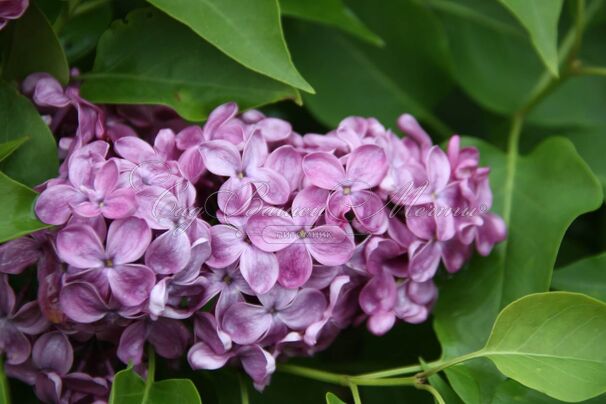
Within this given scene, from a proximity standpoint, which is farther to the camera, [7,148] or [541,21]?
[541,21]

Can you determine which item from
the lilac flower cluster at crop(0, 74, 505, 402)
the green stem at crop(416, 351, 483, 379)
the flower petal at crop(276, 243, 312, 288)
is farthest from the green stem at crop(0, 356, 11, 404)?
the green stem at crop(416, 351, 483, 379)

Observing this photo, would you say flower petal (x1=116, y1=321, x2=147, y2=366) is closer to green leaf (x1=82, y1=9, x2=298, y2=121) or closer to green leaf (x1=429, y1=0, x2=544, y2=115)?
green leaf (x1=82, y1=9, x2=298, y2=121)

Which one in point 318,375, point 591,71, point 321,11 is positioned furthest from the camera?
point 591,71

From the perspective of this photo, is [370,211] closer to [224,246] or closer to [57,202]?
[224,246]

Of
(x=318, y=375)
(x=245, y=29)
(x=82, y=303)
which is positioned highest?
(x=245, y=29)

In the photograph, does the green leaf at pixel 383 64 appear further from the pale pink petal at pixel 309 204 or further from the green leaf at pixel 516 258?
the pale pink petal at pixel 309 204

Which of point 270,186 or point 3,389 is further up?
point 270,186

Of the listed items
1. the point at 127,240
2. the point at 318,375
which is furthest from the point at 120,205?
the point at 318,375

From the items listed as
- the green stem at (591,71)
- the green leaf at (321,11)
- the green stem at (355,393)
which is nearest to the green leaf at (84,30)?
the green leaf at (321,11)
